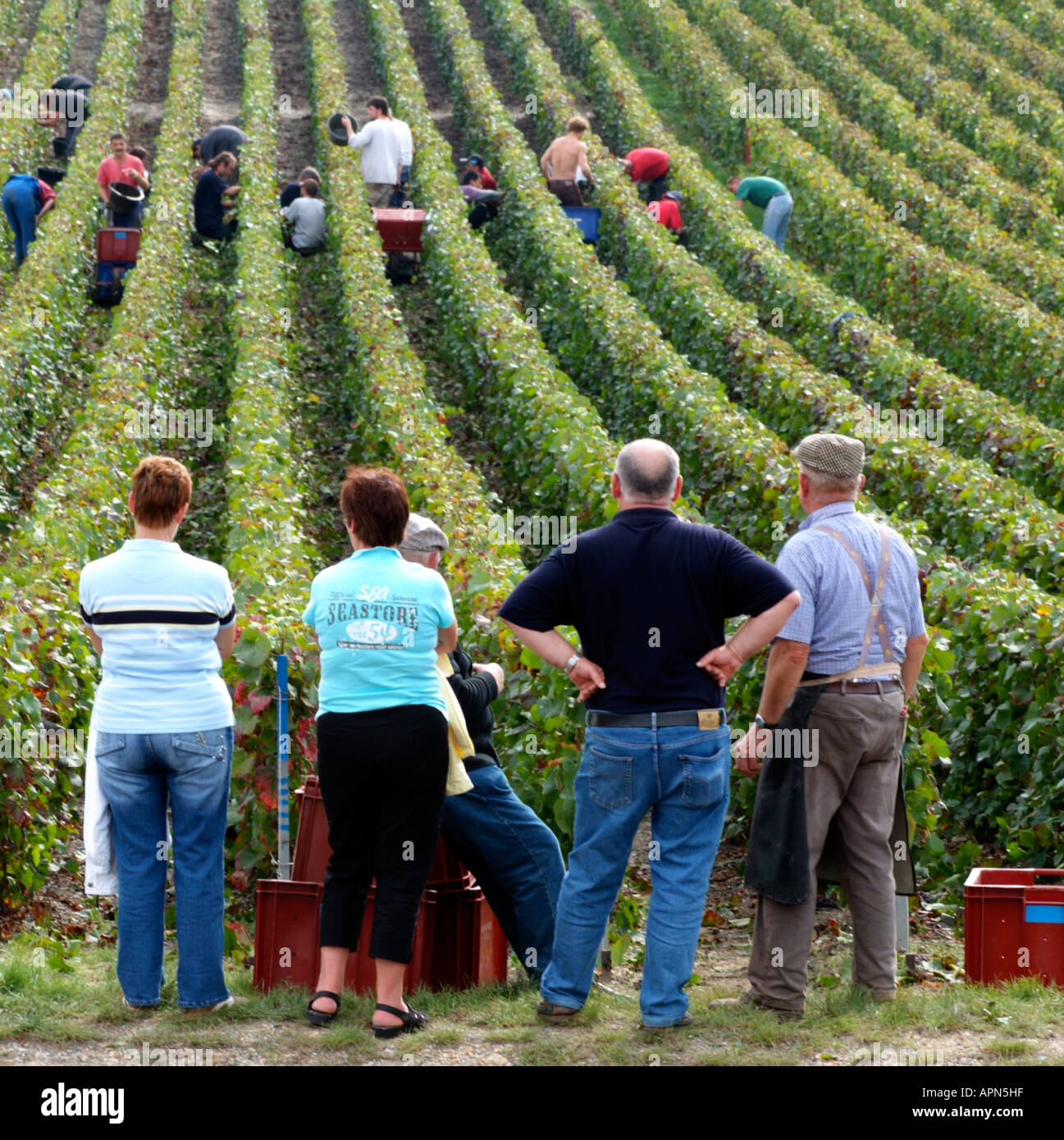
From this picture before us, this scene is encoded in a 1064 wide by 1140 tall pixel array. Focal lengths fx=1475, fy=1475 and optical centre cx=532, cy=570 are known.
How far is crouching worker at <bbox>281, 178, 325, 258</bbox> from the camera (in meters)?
21.7

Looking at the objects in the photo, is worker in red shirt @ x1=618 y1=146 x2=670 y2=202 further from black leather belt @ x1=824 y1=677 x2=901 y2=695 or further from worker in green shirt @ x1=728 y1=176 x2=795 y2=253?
black leather belt @ x1=824 y1=677 x2=901 y2=695

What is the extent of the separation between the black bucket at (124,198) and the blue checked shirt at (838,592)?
17.3 metres

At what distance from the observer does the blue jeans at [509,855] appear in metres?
5.55

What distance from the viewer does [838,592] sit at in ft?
17.9

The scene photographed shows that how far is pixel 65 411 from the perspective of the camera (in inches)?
651

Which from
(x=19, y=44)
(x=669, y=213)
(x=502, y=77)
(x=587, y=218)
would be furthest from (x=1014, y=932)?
(x=19, y=44)

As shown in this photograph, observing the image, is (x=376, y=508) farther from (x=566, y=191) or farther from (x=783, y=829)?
(x=566, y=191)

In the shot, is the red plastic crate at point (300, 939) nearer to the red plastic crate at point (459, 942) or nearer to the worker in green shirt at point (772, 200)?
the red plastic crate at point (459, 942)

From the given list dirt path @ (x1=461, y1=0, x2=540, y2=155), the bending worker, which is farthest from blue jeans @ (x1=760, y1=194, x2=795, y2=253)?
dirt path @ (x1=461, y1=0, x2=540, y2=155)

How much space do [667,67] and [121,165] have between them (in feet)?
52.8

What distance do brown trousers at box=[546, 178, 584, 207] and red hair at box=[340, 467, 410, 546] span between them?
19.2 metres

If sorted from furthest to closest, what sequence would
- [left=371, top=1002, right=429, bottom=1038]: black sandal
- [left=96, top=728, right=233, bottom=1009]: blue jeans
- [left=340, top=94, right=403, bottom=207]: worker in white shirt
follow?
[left=340, top=94, right=403, bottom=207]: worker in white shirt < [left=96, top=728, right=233, bottom=1009]: blue jeans < [left=371, top=1002, right=429, bottom=1038]: black sandal

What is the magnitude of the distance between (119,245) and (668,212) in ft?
28.4

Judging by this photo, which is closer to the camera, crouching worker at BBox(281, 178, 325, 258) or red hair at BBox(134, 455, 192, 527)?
red hair at BBox(134, 455, 192, 527)
